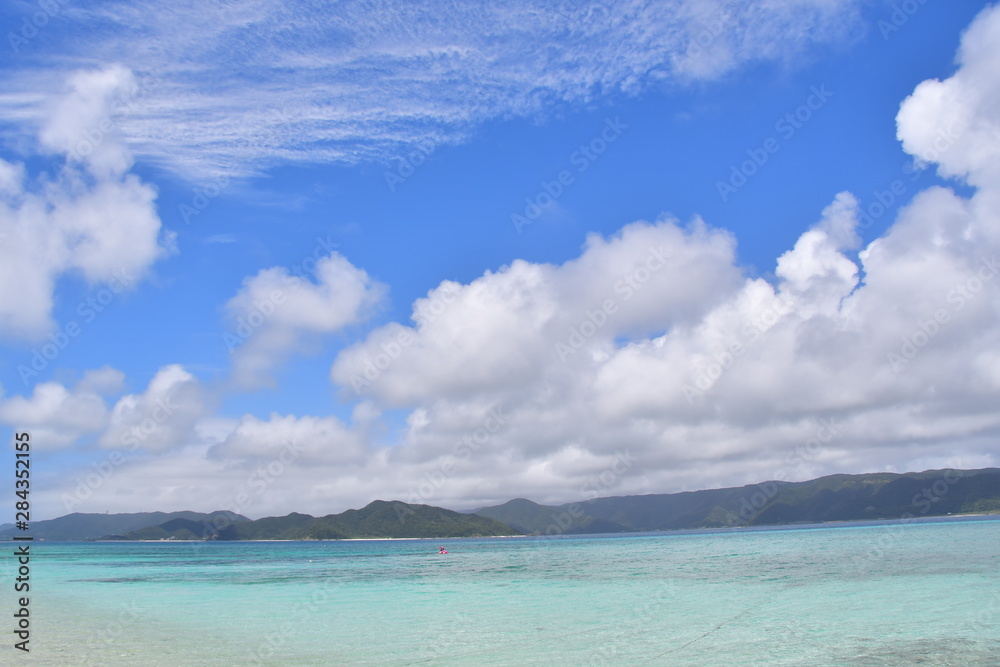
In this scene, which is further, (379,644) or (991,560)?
(991,560)

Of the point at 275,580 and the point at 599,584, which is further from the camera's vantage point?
the point at 275,580

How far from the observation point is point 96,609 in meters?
33.8

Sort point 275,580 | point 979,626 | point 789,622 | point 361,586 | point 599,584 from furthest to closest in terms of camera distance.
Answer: point 275,580, point 361,586, point 599,584, point 789,622, point 979,626

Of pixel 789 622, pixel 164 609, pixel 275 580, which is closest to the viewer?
pixel 789 622

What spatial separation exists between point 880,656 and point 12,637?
27956 mm

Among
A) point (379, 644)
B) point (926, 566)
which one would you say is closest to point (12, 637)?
point (379, 644)

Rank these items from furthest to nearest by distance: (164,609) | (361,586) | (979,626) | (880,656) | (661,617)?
1. (361,586)
2. (164,609)
3. (661,617)
4. (979,626)
5. (880,656)

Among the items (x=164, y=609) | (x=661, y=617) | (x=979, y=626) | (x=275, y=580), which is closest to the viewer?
(x=979, y=626)

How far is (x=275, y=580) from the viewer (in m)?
54.0

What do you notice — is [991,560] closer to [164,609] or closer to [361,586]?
[361,586]

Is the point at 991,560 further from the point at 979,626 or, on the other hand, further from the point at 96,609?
the point at 96,609

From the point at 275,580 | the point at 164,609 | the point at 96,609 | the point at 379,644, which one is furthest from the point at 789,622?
the point at 275,580

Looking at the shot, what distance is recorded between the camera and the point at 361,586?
46.1m

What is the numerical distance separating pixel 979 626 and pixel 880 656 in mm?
6568
